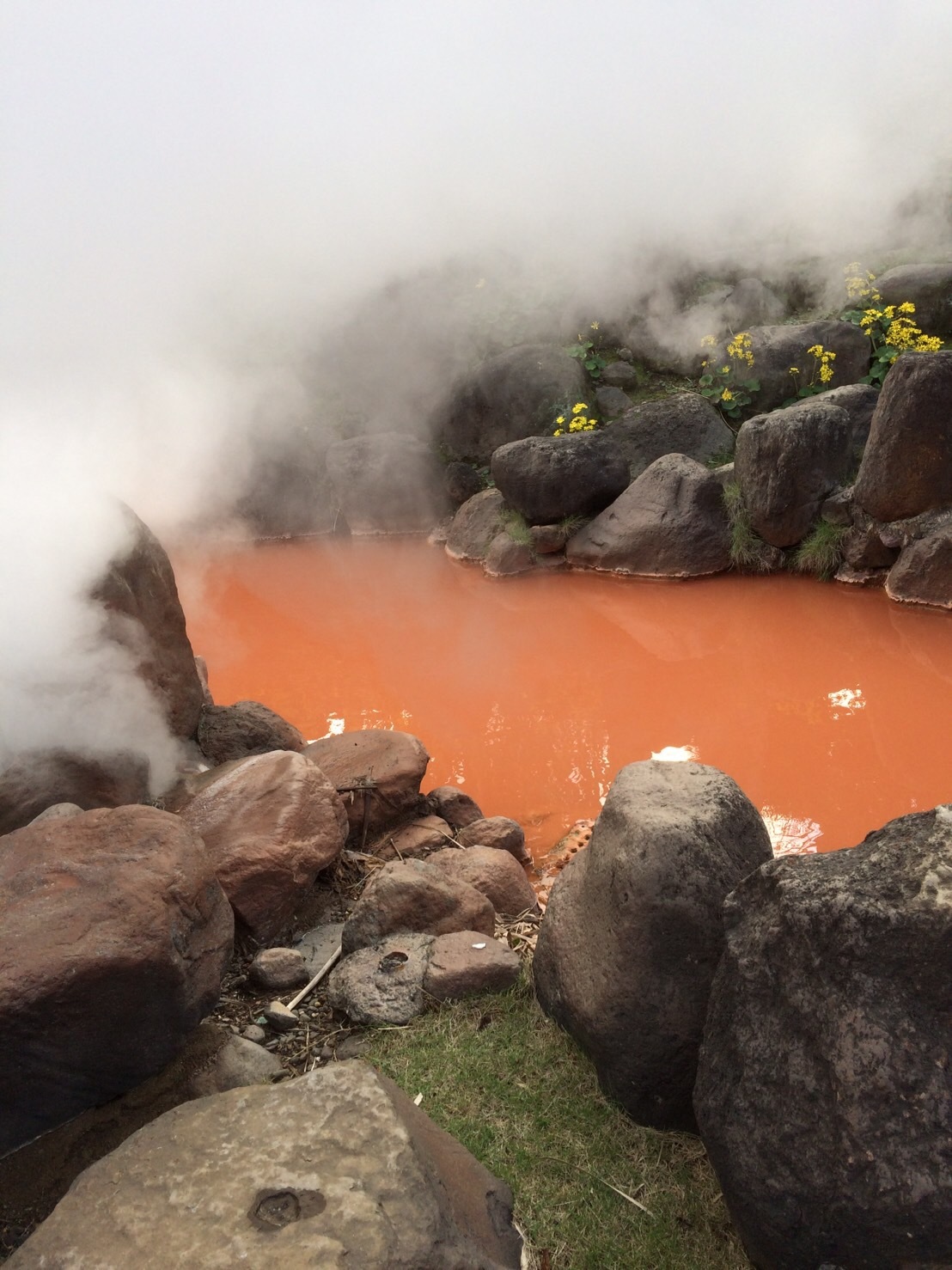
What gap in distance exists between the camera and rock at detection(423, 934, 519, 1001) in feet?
9.68

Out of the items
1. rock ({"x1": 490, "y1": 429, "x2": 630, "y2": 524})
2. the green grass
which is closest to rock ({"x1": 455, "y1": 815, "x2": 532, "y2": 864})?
the green grass

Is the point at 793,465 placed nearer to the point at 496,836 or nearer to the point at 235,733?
the point at 496,836

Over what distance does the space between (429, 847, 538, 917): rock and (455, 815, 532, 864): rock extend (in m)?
0.34

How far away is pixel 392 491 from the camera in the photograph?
37.6 feet

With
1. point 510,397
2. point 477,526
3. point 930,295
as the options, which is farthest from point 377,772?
point 930,295

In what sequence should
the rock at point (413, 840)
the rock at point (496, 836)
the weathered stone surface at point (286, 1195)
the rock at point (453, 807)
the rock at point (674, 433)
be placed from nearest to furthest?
1. the weathered stone surface at point (286, 1195)
2. the rock at point (413, 840)
3. the rock at point (496, 836)
4. the rock at point (453, 807)
5. the rock at point (674, 433)

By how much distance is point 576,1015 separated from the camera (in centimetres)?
255

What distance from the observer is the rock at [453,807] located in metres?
4.50

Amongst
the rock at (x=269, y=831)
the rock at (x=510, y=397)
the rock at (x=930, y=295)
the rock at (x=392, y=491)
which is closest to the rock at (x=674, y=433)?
the rock at (x=510, y=397)

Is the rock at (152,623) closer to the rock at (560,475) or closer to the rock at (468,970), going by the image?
the rock at (468,970)

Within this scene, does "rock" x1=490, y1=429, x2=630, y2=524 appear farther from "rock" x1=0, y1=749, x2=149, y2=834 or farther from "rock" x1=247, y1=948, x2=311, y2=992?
"rock" x1=247, y1=948, x2=311, y2=992

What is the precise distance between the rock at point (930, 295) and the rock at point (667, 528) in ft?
12.6

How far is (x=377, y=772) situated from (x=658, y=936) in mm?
2120

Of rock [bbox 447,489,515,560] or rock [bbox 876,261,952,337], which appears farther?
rock [bbox 876,261,952,337]
